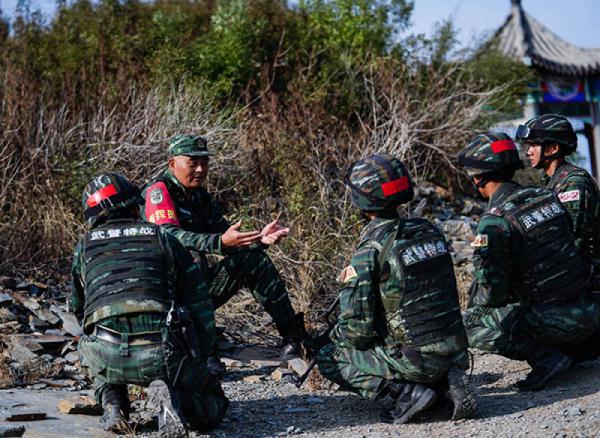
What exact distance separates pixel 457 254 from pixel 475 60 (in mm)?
5395

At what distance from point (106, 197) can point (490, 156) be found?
8.10 feet

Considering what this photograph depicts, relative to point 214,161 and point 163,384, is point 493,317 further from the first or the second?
point 214,161

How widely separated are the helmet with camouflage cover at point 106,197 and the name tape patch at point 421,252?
158 cm

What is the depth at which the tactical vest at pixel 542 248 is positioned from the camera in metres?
5.48

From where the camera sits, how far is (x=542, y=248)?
5.50 meters

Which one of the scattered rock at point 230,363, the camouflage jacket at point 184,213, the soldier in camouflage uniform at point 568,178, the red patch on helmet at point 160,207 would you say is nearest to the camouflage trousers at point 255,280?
the camouflage jacket at point 184,213

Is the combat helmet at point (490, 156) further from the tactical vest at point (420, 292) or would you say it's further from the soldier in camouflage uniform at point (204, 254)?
the soldier in camouflage uniform at point (204, 254)

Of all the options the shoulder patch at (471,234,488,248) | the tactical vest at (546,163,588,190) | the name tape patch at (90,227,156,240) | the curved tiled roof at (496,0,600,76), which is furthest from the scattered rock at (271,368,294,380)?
the curved tiled roof at (496,0,600,76)

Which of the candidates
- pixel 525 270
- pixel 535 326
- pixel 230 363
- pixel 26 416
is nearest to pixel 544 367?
pixel 535 326

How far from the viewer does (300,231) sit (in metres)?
8.41

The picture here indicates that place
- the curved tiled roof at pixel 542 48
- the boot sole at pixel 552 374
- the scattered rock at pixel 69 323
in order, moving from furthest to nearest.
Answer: the curved tiled roof at pixel 542 48 < the scattered rock at pixel 69 323 < the boot sole at pixel 552 374

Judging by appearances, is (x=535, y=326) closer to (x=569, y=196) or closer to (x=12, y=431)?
(x=569, y=196)

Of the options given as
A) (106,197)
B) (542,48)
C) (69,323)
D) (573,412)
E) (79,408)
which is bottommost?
(573,412)

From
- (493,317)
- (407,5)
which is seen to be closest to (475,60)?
(407,5)
